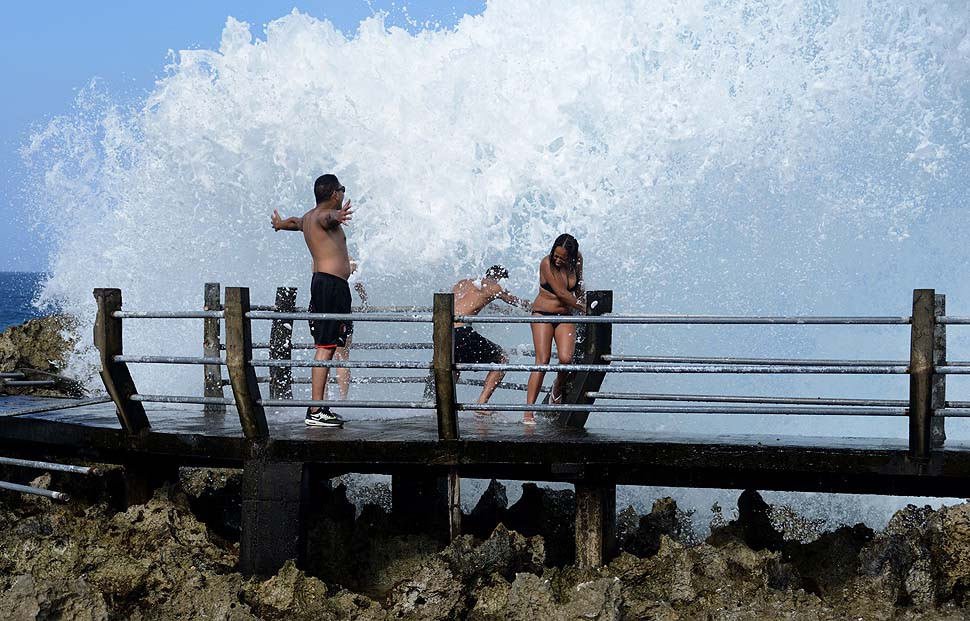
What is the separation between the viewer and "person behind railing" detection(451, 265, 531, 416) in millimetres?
9086

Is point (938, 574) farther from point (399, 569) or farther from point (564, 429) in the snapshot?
point (399, 569)

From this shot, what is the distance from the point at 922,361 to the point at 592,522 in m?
2.06

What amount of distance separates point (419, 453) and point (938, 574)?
2.94 m

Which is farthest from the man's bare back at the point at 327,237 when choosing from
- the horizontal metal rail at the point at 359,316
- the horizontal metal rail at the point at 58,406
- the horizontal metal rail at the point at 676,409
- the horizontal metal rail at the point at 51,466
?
the horizontal metal rail at the point at 58,406

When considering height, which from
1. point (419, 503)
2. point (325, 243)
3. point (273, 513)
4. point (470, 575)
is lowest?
point (470, 575)

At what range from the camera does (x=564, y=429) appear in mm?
7523

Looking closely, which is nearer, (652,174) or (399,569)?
(399,569)

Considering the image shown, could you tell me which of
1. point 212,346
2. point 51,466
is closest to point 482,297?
point 212,346

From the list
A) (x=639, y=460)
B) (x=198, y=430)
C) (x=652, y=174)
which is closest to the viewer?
(x=639, y=460)

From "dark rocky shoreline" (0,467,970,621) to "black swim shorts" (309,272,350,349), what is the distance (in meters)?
1.25

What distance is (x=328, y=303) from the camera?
7520 mm

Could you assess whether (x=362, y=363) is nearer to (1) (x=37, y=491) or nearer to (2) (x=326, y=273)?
(2) (x=326, y=273)

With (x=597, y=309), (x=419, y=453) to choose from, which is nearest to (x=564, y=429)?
(x=597, y=309)

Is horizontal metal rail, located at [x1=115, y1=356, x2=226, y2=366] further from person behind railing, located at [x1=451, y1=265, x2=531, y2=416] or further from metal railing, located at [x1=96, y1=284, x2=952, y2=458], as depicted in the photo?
person behind railing, located at [x1=451, y1=265, x2=531, y2=416]
